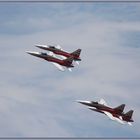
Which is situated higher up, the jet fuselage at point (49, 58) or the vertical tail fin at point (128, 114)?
the jet fuselage at point (49, 58)

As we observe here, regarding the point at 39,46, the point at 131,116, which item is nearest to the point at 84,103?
the point at 131,116

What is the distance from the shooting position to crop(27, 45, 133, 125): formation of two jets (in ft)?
571

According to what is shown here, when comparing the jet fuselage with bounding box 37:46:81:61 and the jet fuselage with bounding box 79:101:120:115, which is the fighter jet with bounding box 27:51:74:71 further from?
the jet fuselage with bounding box 79:101:120:115

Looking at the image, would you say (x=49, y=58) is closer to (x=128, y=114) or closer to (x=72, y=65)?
(x=72, y=65)

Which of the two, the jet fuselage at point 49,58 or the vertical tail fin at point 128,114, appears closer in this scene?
the vertical tail fin at point 128,114

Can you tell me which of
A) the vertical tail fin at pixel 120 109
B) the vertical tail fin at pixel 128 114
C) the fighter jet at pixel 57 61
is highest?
the fighter jet at pixel 57 61

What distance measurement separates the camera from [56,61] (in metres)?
183

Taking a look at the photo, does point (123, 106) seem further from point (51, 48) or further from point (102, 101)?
point (51, 48)

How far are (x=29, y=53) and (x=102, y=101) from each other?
2889 cm

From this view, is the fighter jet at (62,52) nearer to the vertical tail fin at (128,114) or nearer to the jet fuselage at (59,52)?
the jet fuselage at (59,52)

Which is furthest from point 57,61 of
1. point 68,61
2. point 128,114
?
point 128,114

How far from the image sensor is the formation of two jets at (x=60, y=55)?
17938 centimetres

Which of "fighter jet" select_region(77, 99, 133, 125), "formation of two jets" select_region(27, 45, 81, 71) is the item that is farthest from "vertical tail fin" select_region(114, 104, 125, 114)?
"formation of two jets" select_region(27, 45, 81, 71)

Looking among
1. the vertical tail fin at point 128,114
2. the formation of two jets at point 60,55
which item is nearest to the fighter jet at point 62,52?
the formation of two jets at point 60,55
